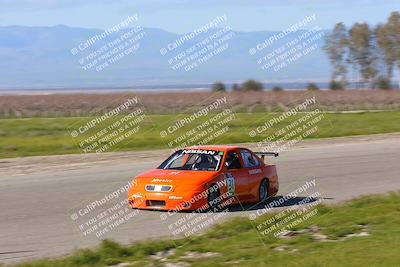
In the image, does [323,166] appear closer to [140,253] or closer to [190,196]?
[190,196]

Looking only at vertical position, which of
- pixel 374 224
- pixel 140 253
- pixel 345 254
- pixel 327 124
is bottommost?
pixel 327 124

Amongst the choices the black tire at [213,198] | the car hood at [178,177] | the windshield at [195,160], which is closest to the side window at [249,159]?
the windshield at [195,160]

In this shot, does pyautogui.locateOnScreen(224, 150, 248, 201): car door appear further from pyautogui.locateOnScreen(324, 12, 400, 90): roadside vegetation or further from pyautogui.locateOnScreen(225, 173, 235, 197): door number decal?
pyautogui.locateOnScreen(324, 12, 400, 90): roadside vegetation

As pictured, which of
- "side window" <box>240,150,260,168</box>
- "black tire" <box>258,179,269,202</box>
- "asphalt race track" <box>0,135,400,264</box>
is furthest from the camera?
"black tire" <box>258,179,269,202</box>

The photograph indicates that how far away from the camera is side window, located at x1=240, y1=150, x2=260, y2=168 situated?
15547 millimetres

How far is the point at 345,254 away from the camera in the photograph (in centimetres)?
958

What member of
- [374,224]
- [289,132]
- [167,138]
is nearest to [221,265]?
[374,224]

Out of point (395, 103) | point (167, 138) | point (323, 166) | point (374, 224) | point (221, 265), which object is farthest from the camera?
point (395, 103)

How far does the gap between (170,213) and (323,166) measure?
29.4ft

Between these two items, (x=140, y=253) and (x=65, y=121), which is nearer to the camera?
(x=140, y=253)

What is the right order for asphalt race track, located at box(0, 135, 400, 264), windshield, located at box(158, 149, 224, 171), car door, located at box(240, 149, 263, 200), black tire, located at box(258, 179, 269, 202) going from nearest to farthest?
asphalt race track, located at box(0, 135, 400, 264), windshield, located at box(158, 149, 224, 171), car door, located at box(240, 149, 263, 200), black tire, located at box(258, 179, 269, 202)

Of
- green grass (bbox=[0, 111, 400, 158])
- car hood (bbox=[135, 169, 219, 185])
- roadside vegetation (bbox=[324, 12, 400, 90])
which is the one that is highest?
car hood (bbox=[135, 169, 219, 185])

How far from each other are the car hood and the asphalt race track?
1.92 ft

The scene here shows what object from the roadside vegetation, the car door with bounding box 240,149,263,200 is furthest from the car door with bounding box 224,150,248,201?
the roadside vegetation
